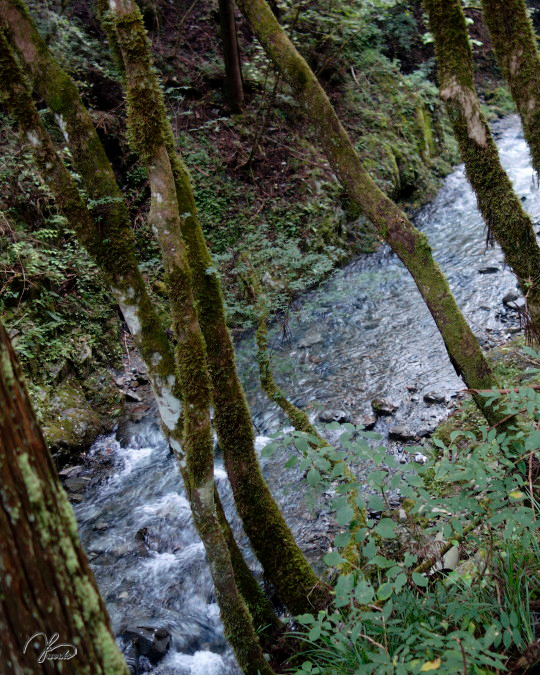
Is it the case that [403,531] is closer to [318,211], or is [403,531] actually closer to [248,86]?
[318,211]

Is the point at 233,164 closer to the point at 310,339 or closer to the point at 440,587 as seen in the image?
the point at 310,339

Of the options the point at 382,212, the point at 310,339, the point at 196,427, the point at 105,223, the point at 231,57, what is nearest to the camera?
the point at 196,427

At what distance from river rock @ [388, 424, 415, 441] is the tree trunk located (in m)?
2.95

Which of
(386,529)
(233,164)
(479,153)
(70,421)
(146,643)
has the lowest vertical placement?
(146,643)

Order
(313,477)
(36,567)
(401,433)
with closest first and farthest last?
(36,567), (313,477), (401,433)

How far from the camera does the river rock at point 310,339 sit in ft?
24.3

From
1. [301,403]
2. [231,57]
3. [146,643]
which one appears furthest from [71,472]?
[231,57]

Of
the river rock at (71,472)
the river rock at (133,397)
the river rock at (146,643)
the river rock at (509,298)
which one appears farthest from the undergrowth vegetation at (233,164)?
the river rock at (146,643)

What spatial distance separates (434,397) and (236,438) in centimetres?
319

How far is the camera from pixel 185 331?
8.04 ft

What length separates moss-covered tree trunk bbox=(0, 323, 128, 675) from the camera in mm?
983

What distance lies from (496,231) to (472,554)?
2.15m

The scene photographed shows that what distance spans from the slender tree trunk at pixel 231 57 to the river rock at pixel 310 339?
19.9 ft

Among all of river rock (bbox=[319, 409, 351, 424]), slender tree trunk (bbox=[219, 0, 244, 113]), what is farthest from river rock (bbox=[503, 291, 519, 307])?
slender tree trunk (bbox=[219, 0, 244, 113])
